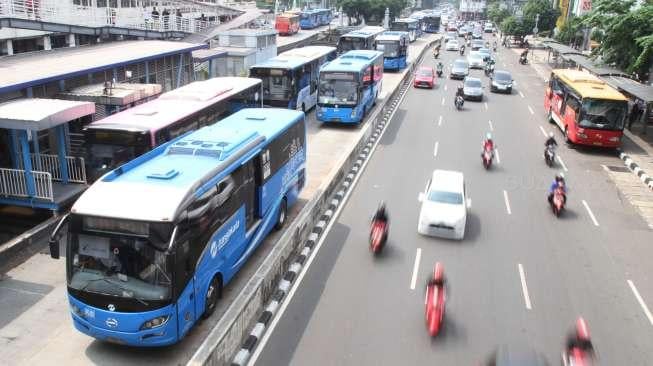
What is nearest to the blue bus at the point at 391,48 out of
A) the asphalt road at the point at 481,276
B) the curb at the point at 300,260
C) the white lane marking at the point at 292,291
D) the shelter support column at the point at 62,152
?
the curb at the point at 300,260

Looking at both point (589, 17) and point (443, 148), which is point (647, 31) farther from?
point (443, 148)

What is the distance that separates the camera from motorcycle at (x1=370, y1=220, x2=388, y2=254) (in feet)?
48.6

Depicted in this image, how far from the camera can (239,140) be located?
13.2 m

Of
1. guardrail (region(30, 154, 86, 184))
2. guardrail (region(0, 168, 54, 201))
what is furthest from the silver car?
guardrail (region(0, 168, 54, 201))

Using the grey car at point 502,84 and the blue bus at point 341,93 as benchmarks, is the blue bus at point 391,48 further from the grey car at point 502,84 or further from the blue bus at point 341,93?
the blue bus at point 341,93

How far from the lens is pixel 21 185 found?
50.8ft

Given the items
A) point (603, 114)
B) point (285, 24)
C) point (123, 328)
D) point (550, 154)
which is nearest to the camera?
point (123, 328)

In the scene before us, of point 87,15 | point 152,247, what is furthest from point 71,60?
point 152,247

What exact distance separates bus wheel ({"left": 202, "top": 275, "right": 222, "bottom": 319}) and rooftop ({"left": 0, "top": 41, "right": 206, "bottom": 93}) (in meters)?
8.98

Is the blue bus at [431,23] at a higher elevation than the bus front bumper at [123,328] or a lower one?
higher

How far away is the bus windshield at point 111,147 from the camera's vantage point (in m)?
15.2

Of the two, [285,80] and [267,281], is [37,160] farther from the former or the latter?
[285,80]

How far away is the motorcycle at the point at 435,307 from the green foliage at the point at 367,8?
287ft

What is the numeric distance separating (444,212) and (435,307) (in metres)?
4.99
